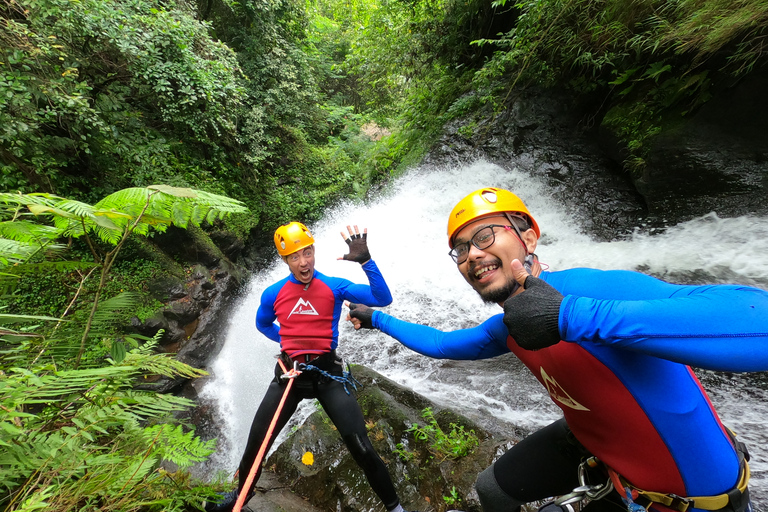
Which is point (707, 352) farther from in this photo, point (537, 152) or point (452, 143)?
point (452, 143)

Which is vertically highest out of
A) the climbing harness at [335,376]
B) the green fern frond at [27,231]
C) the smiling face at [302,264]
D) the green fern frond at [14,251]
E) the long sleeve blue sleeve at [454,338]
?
the smiling face at [302,264]

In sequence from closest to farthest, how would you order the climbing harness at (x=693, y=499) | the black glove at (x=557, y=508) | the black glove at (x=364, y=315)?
the climbing harness at (x=693, y=499)
the black glove at (x=557, y=508)
the black glove at (x=364, y=315)

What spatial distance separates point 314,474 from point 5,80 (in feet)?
22.5

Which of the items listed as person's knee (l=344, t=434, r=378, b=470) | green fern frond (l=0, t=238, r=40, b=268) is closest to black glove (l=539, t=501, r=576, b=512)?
person's knee (l=344, t=434, r=378, b=470)

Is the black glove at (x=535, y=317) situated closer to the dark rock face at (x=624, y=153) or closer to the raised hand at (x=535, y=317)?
the raised hand at (x=535, y=317)

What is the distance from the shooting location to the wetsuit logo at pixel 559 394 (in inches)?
58.9

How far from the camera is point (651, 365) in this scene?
1240 millimetres

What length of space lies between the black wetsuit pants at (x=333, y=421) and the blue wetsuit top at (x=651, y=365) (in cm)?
182

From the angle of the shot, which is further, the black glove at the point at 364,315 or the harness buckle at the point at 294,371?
the harness buckle at the point at 294,371

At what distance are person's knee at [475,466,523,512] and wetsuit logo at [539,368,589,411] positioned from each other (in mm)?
859

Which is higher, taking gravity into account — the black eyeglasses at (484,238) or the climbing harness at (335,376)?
the black eyeglasses at (484,238)

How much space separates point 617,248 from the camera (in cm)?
578

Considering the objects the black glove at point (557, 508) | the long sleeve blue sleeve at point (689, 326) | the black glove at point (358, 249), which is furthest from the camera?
the black glove at point (358, 249)

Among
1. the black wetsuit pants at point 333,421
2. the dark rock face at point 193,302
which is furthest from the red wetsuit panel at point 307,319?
the dark rock face at point 193,302
